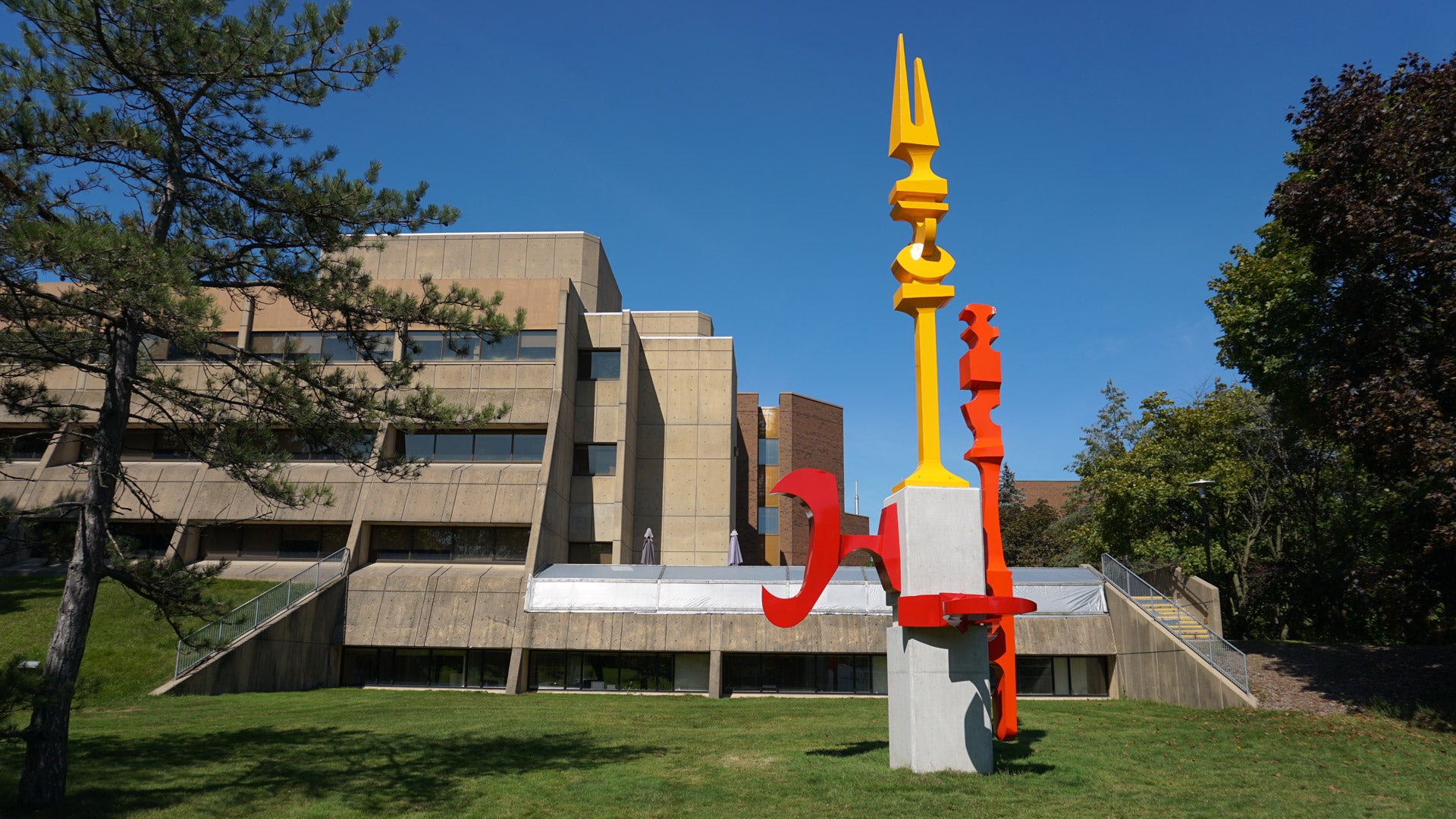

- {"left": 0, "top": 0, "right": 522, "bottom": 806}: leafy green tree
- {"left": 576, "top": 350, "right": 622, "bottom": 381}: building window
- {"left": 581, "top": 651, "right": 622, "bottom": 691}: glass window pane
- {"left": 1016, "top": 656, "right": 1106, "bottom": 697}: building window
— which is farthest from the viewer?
{"left": 576, "top": 350, "right": 622, "bottom": 381}: building window

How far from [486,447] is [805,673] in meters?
13.7

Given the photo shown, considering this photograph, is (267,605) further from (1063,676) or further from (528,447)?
(1063,676)

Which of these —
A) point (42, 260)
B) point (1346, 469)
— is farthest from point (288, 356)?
point (1346, 469)

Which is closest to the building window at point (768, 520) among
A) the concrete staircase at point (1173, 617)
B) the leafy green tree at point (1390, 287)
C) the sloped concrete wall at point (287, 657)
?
the concrete staircase at point (1173, 617)

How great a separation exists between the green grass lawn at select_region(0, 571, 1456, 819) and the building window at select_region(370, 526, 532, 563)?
1099cm

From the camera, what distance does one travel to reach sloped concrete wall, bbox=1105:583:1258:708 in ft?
69.9

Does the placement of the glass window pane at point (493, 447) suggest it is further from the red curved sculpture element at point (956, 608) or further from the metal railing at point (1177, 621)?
the red curved sculpture element at point (956, 608)

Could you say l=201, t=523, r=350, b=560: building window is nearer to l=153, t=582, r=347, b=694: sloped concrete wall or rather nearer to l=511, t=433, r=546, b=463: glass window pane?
l=153, t=582, r=347, b=694: sloped concrete wall

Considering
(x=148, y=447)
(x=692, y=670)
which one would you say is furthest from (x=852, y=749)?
(x=148, y=447)

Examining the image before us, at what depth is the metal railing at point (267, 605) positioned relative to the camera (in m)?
22.3

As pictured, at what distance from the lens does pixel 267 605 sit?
25016mm

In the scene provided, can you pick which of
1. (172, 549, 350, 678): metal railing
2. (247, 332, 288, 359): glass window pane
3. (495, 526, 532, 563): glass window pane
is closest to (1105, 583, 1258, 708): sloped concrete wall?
(495, 526, 532, 563): glass window pane

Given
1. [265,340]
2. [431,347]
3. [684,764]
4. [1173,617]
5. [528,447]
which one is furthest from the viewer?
[265,340]

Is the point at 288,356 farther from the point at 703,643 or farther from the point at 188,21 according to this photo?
the point at 703,643
